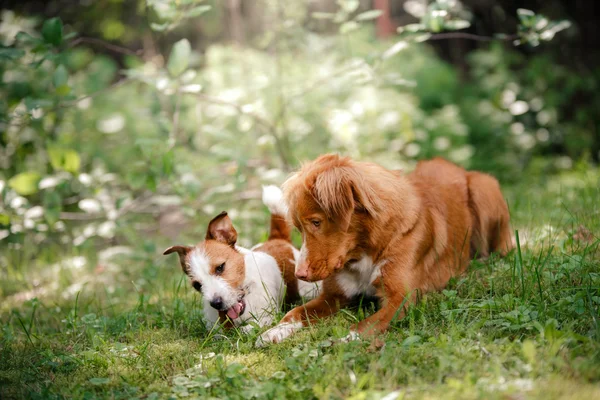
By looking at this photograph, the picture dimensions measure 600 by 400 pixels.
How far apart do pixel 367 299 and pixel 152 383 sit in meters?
1.40

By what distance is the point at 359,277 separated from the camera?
333 cm

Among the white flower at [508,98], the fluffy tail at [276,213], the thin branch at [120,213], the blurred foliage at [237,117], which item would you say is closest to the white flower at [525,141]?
the blurred foliage at [237,117]

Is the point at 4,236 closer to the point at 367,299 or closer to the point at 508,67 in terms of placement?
the point at 367,299

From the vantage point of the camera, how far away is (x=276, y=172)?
5.02 metres

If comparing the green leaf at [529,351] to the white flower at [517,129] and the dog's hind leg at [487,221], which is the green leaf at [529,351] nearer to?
the dog's hind leg at [487,221]

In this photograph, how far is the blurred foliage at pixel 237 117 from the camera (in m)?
4.63

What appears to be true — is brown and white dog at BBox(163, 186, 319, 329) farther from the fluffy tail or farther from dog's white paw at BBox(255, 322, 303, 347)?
the fluffy tail

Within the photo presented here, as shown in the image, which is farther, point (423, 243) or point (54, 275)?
point (54, 275)

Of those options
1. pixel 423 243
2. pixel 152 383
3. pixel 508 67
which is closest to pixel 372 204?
pixel 423 243

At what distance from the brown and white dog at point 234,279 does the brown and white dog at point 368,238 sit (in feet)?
1.06

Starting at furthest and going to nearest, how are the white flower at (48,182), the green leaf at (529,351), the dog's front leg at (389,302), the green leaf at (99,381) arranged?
the white flower at (48,182) → the dog's front leg at (389,302) → the green leaf at (99,381) → the green leaf at (529,351)

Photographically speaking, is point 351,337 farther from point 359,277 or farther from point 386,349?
point 359,277

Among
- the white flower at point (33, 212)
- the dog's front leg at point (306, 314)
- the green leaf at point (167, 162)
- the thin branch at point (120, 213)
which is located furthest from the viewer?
the thin branch at point (120, 213)

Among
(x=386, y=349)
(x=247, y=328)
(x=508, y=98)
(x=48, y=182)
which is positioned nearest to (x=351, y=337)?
(x=386, y=349)
